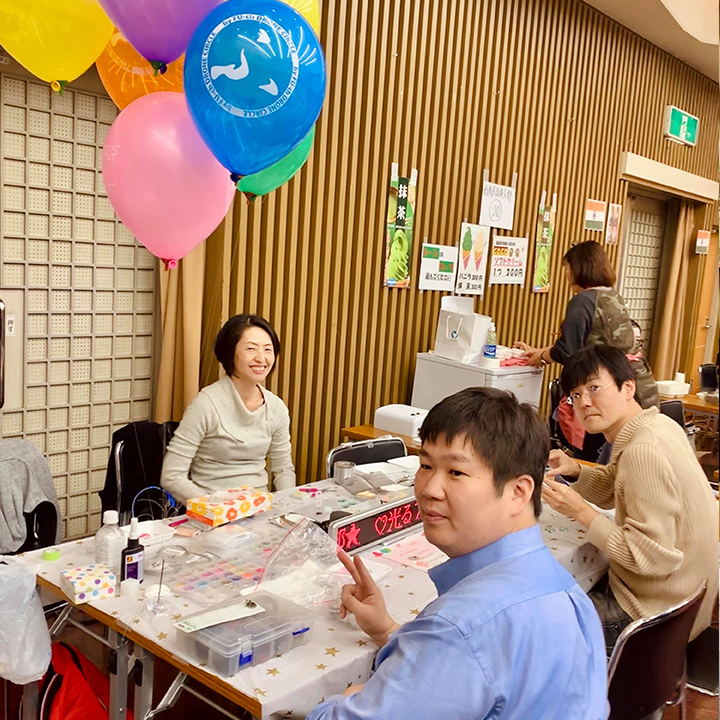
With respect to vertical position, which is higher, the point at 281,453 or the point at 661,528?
the point at 661,528

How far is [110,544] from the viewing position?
1936 millimetres

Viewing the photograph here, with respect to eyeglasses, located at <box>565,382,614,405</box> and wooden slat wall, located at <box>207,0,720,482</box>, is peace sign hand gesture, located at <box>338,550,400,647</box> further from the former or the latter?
wooden slat wall, located at <box>207,0,720,482</box>

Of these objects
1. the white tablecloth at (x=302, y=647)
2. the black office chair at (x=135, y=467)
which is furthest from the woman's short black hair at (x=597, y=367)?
the black office chair at (x=135, y=467)

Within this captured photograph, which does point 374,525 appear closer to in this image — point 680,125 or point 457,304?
point 457,304

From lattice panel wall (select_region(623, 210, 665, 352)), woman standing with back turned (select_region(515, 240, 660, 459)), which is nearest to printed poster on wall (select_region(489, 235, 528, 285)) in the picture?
woman standing with back turned (select_region(515, 240, 660, 459))

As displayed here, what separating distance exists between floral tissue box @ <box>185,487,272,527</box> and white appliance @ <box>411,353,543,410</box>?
7.38 feet

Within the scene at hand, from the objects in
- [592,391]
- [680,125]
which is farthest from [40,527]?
[680,125]

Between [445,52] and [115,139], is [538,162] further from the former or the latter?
[115,139]

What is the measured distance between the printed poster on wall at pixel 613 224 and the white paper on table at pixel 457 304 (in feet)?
7.31

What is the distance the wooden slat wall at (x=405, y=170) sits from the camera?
13.5ft

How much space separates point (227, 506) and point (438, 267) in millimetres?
3005

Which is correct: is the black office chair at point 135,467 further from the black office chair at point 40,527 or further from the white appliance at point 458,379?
the white appliance at point 458,379

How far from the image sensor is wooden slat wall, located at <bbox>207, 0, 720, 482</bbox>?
13.5 ft

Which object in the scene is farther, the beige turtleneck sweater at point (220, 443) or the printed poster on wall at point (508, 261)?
the printed poster on wall at point (508, 261)
